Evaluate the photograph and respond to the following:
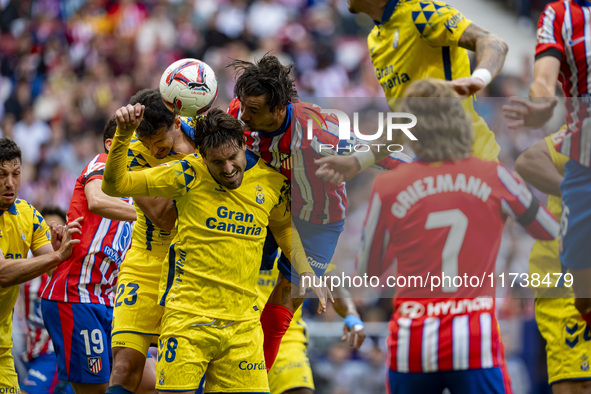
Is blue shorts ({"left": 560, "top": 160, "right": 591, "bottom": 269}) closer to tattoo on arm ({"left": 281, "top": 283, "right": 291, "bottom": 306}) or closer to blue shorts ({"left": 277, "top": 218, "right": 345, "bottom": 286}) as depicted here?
blue shorts ({"left": 277, "top": 218, "right": 345, "bottom": 286})

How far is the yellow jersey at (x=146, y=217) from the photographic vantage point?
5973 millimetres

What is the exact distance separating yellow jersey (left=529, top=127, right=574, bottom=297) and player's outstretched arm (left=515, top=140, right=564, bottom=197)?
0.10 feet

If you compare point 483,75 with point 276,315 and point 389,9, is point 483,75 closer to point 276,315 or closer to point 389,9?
point 389,9

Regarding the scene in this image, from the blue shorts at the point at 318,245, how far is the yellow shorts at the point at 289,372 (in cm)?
135

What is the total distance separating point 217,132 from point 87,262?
1971mm

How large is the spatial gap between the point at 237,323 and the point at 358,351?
14.8 ft

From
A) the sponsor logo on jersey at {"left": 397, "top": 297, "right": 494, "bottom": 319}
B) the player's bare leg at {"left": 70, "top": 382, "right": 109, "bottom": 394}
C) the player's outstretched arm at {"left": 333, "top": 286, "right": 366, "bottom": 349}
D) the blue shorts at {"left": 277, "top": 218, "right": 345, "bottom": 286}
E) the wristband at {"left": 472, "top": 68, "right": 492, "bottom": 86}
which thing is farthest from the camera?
the player's outstretched arm at {"left": 333, "top": 286, "right": 366, "bottom": 349}

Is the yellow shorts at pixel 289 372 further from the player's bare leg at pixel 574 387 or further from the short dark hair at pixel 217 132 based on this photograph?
the short dark hair at pixel 217 132

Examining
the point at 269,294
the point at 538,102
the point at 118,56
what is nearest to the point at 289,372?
the point at 269,294

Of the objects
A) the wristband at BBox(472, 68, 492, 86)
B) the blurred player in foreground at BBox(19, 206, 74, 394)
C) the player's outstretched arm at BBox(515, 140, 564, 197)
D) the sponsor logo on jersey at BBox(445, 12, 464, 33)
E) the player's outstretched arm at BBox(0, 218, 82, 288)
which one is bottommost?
the blurred player in foreground at BBox(19, 206, 74, 394)

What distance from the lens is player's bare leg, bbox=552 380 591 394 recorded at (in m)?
5.64

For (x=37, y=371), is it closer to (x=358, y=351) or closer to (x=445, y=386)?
(x=358, y=351)

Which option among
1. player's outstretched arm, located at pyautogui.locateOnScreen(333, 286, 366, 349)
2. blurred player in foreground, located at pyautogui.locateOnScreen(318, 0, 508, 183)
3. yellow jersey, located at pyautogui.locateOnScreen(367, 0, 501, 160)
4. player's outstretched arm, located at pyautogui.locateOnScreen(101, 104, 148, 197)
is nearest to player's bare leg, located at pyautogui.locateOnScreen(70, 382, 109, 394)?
player's outstretched arm, located at pyautogui.locateOnScreen(333, 286, 366, 349)

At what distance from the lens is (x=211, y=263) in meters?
5.34
